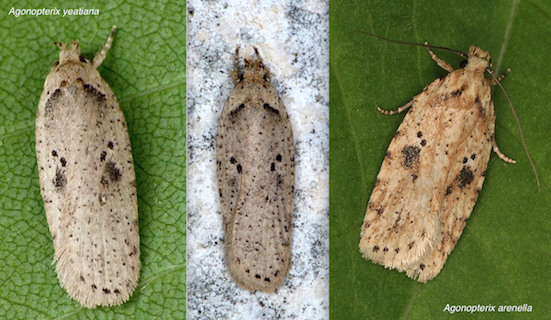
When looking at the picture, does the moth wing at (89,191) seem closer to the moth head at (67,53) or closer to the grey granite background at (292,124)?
the moth head at (67,53)

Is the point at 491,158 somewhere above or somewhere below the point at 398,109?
below

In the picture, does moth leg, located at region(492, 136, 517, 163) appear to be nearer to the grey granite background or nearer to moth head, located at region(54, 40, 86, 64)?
the grey granite background

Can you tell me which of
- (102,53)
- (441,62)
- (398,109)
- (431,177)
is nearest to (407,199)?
(431,177)

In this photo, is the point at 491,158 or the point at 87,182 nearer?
the point at 87,182

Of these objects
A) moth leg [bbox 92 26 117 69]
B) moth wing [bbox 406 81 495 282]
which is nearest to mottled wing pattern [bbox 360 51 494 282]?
moth wing [bbox 406 81 495 282]

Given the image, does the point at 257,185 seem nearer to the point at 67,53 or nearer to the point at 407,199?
the point at 407,199

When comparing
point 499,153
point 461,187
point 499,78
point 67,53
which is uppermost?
point 499,78

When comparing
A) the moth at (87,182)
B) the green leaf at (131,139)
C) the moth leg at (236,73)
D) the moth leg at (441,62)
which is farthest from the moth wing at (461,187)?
the moth at (87,182)
